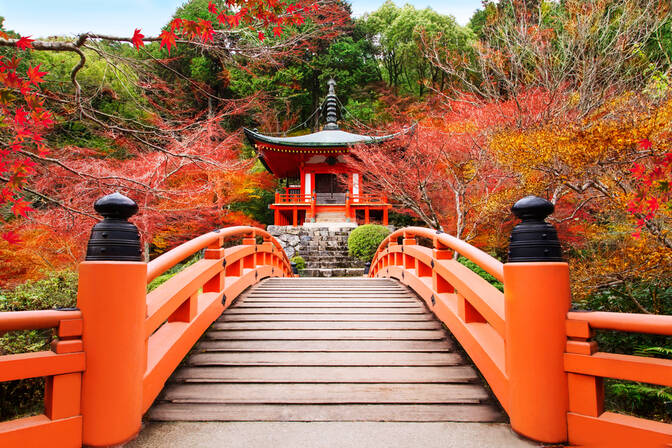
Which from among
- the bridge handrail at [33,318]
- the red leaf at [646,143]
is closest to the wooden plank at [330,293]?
the red leaf at [646,143]

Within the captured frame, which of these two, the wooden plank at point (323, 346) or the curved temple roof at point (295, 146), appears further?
the curved temple roof at point (295, 146)

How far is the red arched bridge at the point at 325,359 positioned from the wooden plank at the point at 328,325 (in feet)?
0.06

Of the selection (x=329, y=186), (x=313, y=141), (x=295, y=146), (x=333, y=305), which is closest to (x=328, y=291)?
(x=333, y=305)

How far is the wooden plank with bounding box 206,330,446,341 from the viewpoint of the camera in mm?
3189

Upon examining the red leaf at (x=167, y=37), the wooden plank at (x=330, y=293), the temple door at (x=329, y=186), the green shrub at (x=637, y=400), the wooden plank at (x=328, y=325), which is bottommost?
the green shrub at (x=637, y=400)

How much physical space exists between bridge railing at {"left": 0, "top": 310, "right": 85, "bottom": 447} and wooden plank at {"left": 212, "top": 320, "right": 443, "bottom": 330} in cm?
166

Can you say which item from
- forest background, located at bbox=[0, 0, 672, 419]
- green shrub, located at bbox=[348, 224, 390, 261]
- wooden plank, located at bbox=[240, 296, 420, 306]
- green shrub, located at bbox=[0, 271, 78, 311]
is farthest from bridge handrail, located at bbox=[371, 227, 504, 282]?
green shrub, located at bbox=[348, 224, 390, 261]

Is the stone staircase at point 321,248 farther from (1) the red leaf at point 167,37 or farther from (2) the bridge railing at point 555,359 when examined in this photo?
(2) the bridge railing at point 555,359

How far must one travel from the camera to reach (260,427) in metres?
2.05

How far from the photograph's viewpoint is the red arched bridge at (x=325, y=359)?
174 centimetres

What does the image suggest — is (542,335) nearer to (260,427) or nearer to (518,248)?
(518,248)

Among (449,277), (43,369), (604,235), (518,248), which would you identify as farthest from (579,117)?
(43,369)

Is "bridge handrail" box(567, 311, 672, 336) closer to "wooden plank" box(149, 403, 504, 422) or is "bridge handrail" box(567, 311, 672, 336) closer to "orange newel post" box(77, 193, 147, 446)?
"wooden plank" box(149, 403, 504, 422)

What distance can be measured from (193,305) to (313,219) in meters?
14.3
